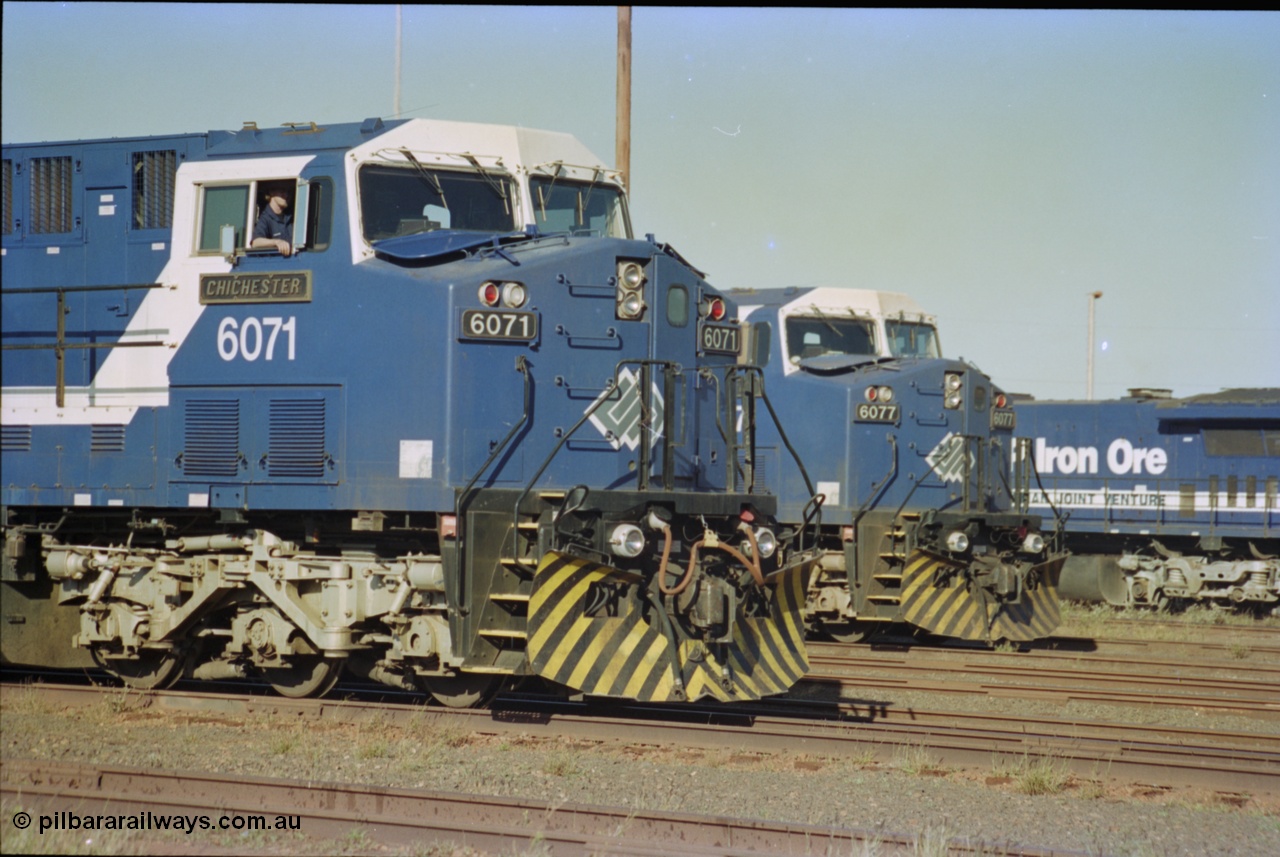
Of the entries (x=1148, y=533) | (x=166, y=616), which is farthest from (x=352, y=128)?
(x=1148, y=533)

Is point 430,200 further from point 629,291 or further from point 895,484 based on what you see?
point 895,484

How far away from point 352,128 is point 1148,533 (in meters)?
14.6

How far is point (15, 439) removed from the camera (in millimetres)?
10367

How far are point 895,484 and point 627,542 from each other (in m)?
7.10

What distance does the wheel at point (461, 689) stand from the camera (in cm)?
949

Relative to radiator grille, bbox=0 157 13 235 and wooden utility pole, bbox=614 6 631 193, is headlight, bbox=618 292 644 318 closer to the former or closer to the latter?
radiator grille, bbox=0 157 13 235

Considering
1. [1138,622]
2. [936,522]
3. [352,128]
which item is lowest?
[1138,622]

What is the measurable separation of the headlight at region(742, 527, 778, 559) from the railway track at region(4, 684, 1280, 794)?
1.20m

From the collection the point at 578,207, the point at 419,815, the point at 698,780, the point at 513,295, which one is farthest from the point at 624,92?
the point at 419,815

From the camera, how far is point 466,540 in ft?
28.0

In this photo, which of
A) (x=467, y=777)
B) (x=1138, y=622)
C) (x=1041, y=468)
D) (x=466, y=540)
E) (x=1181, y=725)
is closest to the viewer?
(x=467, y=777)

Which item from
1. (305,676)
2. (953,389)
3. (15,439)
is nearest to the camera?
(305,676)

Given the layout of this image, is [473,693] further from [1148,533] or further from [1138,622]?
[1148,533]

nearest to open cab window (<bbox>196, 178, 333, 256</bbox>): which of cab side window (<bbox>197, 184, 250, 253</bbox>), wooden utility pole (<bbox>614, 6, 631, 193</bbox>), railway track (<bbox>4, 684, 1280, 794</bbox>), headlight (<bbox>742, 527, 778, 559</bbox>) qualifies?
cab side window (<bbox>197, 184, 250, 253</bbox>)
